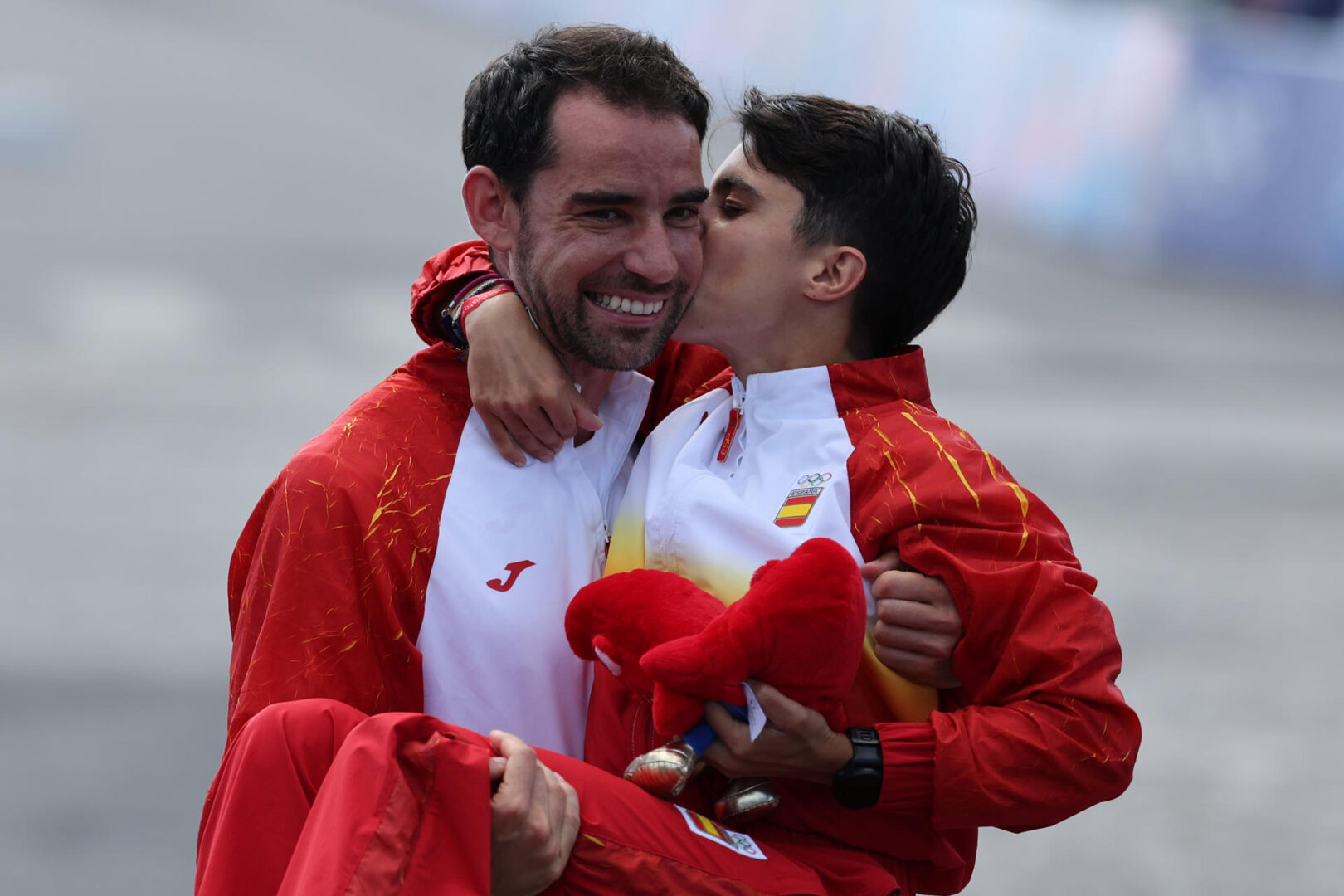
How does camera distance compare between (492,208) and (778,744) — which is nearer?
(778,744)

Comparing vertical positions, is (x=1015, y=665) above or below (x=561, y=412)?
below

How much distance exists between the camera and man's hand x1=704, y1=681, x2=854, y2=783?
2100 mm

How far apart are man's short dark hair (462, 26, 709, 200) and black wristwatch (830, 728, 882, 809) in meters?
1.03

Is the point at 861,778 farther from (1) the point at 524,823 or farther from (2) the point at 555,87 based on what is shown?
(2) the point at 555,87

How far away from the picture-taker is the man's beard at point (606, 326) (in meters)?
2.51

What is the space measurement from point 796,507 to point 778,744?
0.39 metres

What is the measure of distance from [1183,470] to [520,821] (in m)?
7.34

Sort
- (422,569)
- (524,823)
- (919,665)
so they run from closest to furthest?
(524,823), (919,665), (422,569)

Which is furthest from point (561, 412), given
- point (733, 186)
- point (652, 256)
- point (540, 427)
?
point (733, 186)

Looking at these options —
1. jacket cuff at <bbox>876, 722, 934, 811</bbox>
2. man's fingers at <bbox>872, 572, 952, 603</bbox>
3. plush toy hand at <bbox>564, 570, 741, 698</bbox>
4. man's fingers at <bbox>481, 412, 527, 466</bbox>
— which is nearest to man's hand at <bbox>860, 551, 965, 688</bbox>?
man's fingers at <bbox>872, 572, 952, 603</bbox>

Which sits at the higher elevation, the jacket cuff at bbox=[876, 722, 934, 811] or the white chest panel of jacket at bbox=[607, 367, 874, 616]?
the white chest panel of jacket at bbox=[607, 367, 874, 616]

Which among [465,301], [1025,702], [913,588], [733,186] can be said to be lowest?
[1025,702]

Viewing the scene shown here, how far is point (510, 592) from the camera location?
2.40 m

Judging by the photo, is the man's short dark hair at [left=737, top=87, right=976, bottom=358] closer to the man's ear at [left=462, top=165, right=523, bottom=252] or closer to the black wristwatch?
the man's ear at [left=462, top=165, right=523, bottom=252]
